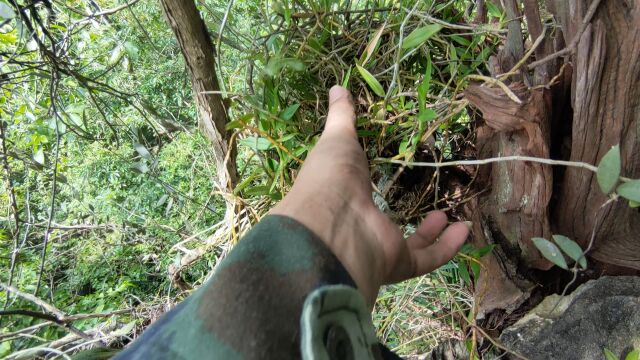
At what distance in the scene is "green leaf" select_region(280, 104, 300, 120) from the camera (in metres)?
0.70

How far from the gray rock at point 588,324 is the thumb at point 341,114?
1.60 ft

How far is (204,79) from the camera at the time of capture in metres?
0.80

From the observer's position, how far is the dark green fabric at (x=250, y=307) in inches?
12.6

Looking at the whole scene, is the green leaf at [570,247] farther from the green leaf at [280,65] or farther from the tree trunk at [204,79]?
the tree trunk at [204,79]

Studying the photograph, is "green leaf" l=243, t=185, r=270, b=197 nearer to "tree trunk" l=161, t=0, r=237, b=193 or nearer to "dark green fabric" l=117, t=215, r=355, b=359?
"tree trunk" l=161, t=0, r=237, b=193

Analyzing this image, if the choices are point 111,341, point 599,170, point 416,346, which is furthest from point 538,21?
point 111,341

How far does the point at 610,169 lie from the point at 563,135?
24cm

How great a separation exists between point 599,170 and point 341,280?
28cm

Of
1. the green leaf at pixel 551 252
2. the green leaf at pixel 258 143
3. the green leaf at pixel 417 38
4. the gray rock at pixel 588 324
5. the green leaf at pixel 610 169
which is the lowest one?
the gray rock at pixel 588 324

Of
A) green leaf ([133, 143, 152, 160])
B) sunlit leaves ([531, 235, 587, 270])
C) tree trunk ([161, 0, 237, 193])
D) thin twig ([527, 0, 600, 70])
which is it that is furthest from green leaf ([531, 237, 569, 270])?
green leaf ([133, 143, 152, 160])

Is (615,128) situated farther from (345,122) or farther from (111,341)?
(111,341)

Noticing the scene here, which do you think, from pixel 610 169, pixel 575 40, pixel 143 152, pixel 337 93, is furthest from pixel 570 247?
pixel 143 152

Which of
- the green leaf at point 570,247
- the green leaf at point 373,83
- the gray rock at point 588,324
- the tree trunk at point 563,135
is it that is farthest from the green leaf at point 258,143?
the gray rock at point 588,324

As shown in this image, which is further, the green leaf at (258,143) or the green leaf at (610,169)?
the green leaf at (258,143)
